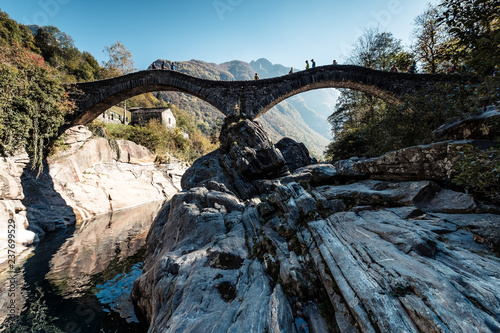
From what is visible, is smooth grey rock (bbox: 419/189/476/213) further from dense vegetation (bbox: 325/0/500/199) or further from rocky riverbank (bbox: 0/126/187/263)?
rocky riverbank (bbox: 0/126/187/263)

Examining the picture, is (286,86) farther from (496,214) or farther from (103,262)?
(103,262)

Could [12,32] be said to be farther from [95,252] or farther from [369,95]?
[369,95]

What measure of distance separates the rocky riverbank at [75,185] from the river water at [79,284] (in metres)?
1.53

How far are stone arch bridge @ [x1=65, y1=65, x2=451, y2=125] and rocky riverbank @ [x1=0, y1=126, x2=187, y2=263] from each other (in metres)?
3.38

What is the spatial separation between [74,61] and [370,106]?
5416 cm

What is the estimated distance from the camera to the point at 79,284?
625 centimetres

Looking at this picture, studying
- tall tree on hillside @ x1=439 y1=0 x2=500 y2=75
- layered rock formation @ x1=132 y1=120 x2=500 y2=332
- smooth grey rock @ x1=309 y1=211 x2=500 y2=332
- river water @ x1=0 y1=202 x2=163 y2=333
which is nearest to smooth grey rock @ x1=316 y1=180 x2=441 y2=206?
layered rock formation @ x1=132 y1=120 x2=500 y2=332

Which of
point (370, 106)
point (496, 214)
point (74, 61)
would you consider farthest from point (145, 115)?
point (496, 214)

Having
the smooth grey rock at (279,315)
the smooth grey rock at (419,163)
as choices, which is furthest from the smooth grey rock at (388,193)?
the smooth grey rock at (279,315)

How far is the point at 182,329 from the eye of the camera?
9.75 feet

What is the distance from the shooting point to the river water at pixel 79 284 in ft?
15.4

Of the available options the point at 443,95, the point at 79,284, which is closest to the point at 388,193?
the point at 443,95

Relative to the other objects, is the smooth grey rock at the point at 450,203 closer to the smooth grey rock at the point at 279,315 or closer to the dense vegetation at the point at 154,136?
the smooth grey rock at the point at 279,315

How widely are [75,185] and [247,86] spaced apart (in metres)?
16.0
